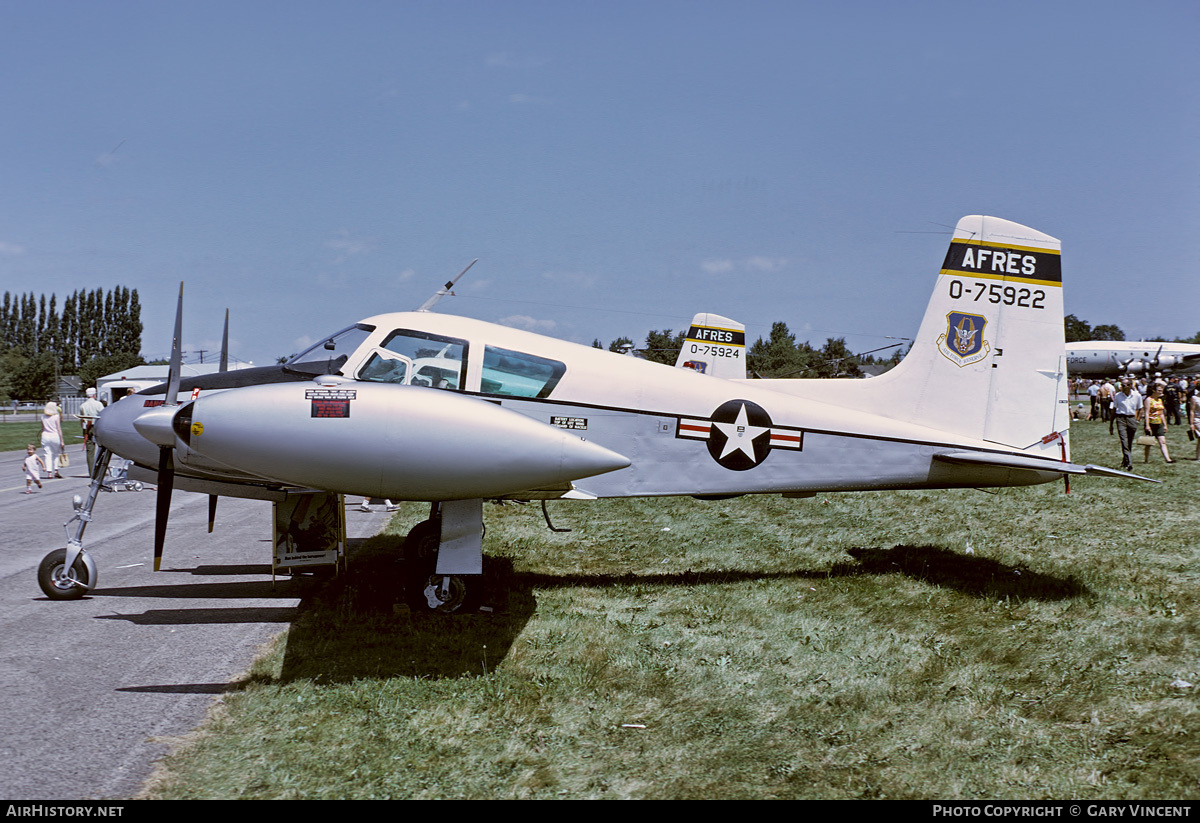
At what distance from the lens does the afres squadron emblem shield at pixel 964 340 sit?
859 cm

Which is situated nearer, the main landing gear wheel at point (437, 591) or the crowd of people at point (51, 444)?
the main landing gear wheel at point (437, 591)

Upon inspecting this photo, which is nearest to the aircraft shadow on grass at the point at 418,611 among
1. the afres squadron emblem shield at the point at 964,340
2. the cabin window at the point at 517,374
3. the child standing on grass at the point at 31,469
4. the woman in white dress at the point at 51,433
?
the cabin window at the point at 517,374

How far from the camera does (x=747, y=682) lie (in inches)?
221

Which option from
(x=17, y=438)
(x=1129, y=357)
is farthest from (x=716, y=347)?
(x=1129, y=357)

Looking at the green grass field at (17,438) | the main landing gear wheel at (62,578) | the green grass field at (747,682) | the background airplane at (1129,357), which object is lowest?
the green grass field at (17,438)

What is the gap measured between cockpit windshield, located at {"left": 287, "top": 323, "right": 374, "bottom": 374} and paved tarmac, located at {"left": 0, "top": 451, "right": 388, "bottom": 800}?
2307 mm

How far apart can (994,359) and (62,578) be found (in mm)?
9609

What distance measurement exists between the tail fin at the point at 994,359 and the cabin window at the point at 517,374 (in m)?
2.80

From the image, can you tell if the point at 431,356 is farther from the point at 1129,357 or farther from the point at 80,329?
the point at 80,329

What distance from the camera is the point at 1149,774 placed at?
13.4ft

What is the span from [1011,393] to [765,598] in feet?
11.3

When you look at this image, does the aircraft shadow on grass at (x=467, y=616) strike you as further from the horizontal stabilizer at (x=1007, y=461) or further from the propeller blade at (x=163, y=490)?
the propeller blade at (x=163, y=490)
